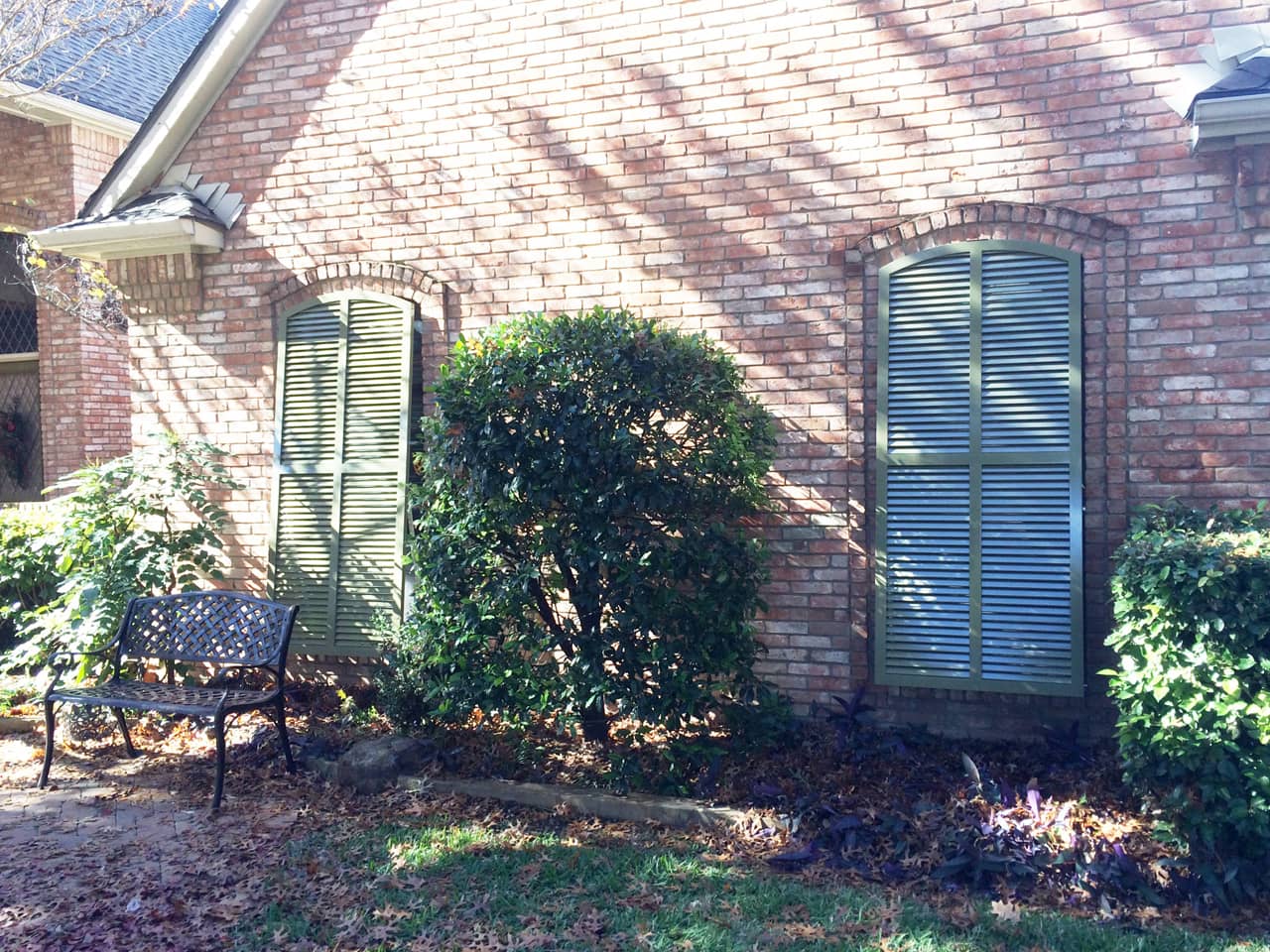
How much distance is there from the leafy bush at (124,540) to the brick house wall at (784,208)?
0.99ft

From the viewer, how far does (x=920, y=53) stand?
18.8ft

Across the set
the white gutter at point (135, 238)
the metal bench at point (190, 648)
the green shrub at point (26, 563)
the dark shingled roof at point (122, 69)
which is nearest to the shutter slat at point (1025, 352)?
the metal bench at point (190, 648)

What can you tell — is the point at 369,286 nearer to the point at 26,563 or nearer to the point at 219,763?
the point at 219,763

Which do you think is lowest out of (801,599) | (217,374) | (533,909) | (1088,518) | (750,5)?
(533,909)

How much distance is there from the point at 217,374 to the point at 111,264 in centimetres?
121

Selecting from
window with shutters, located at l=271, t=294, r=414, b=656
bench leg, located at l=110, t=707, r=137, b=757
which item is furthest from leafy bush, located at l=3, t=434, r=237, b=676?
window with shutters, located at l=271, t=294, r=414, b=656

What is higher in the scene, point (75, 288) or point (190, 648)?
point (75, 288)

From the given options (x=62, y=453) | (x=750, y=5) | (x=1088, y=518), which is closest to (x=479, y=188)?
(x=750, y=5)

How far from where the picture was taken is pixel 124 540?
6.74 m

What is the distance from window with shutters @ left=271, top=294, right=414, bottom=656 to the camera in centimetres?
678

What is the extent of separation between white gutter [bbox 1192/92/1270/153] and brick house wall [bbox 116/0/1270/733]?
9.7 inches

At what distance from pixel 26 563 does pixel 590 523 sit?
16.3ft

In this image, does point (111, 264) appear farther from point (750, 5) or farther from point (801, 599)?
point (801, 599)

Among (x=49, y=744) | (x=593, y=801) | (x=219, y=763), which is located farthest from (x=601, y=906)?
(x=49, y=744)
